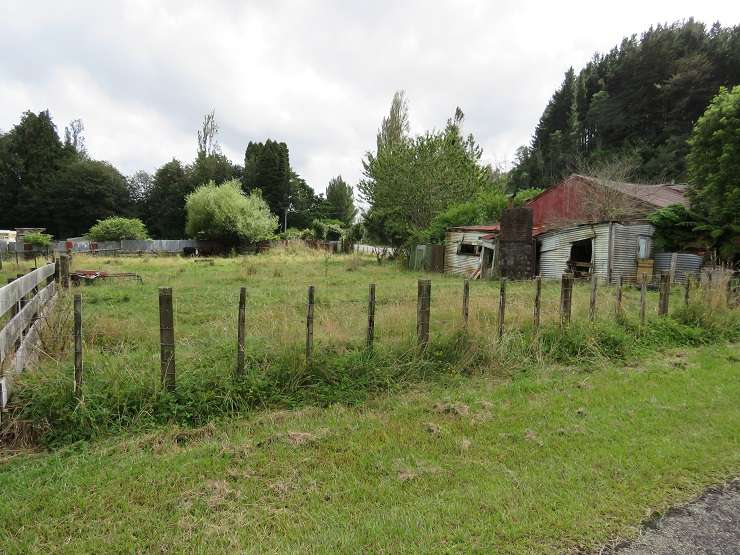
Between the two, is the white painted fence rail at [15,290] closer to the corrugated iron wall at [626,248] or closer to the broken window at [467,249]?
the corrugated iron wall at [626,248]

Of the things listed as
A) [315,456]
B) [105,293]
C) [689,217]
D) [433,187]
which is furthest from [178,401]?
[433,187]

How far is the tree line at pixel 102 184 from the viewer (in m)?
51.8

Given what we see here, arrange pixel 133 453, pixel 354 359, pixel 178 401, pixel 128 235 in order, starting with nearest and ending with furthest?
pixel 133 453 < pixel 178 401 < pixel 354 359 < pixel 128 235

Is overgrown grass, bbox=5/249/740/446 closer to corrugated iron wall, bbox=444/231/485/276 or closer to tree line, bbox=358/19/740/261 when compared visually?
tree line, bbox=358/19/740/261

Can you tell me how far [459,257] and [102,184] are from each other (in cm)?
5067

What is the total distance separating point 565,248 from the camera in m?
18.2

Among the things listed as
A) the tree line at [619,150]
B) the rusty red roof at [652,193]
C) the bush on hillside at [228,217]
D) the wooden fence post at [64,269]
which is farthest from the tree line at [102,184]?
the wooden fence post at [64,269]

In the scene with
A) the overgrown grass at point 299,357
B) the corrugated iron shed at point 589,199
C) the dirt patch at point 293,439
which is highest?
the corrugated iron shed at point 589,199

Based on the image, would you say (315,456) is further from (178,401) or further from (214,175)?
(214,175)

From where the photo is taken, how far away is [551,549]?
2.20m

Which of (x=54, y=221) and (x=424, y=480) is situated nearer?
(x=424, y=480)

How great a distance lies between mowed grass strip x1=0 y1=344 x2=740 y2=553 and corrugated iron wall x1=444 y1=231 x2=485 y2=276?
17.1 m

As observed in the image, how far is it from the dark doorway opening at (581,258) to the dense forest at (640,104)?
1617 cm

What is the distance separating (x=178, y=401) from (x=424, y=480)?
92.1 inches
